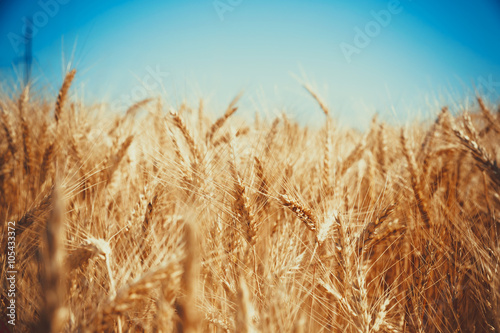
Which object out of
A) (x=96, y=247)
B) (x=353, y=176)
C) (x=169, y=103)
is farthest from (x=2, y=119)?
(x=353, y=176)

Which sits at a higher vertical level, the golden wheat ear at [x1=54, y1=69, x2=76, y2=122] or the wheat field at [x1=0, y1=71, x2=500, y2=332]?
the golden wheat ear at [x1=54, y1=69, x2=76, y2=122]

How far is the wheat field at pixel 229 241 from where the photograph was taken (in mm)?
658

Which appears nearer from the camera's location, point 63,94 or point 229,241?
point 229,241

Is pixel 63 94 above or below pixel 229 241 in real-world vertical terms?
above

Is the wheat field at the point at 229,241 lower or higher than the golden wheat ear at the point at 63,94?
lower

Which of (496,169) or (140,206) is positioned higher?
(496,169)

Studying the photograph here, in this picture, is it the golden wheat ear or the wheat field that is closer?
the wheat field

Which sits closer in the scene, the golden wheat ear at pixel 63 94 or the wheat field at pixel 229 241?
the wheat field at pixel 229 241

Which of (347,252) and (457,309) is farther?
(457,309)

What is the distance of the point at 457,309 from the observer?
107cm

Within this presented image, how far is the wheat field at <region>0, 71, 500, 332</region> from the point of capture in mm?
658

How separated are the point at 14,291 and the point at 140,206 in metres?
0.53

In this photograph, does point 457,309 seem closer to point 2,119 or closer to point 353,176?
point 353,176

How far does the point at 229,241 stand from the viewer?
3.65ft
